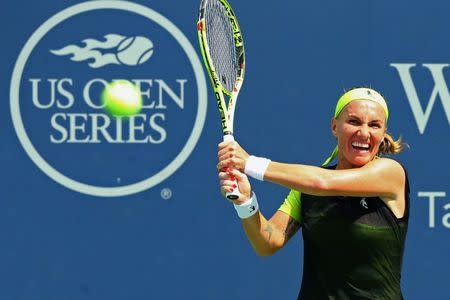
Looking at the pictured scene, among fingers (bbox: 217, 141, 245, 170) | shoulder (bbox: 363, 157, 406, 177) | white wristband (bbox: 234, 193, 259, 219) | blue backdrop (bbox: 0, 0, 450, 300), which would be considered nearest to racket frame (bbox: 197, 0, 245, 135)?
fingers (bbox: 217, 141, 245, 170)

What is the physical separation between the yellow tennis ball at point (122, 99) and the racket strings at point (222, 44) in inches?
47.5

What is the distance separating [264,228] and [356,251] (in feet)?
1.21

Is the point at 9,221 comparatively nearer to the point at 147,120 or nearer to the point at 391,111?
the point at 147,120

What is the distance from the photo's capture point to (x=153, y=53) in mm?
4801

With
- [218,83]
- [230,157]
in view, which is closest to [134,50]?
[218,83]

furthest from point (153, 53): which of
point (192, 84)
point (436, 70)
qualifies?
point (436, 70)

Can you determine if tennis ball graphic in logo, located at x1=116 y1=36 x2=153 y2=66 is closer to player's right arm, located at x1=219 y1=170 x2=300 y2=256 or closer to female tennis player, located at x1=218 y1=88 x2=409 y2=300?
player's right arm, located at x1=219 y1=170 x2=300 y2=256

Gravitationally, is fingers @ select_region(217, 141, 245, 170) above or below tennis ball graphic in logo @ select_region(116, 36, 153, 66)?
below

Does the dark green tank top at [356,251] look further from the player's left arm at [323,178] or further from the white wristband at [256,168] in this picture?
the white wristband at [256,168]

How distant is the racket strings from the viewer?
347cm

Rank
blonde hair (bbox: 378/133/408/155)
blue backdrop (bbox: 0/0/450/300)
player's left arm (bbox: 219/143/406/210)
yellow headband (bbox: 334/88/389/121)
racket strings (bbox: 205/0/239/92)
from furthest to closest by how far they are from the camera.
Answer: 1. blue backdrop (bbox: 0/0/450/300)
2. racket strings (bbox: 205/0/239/92)
3. blonde hair (bbox: 378/133/408/155)
4. yellow headband (bbox: 334/88/389/121)
5. player's left arm (bbox: 219/143/406/210)

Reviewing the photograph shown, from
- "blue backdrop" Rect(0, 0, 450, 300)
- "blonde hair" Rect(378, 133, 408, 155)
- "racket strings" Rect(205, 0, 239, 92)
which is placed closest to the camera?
"blonde hair" Rect(378, 133, 408, 155)

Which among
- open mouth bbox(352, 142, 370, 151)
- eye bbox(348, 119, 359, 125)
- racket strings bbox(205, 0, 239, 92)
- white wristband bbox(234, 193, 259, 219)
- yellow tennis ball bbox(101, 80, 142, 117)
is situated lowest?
white wristband bbox(234, 193, 259, 219)

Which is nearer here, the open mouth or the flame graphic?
the open mouth
